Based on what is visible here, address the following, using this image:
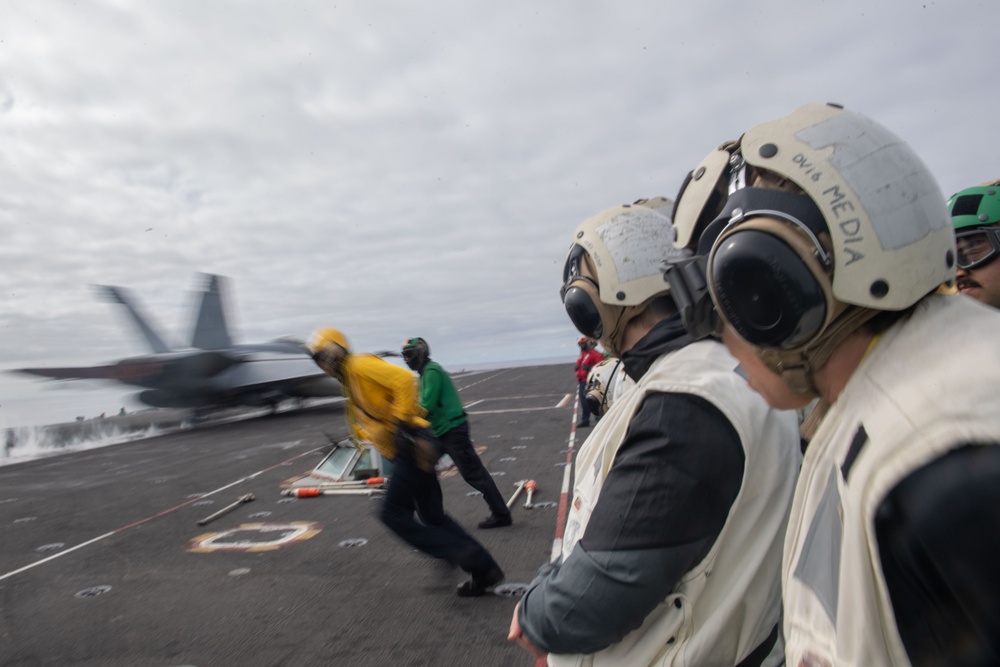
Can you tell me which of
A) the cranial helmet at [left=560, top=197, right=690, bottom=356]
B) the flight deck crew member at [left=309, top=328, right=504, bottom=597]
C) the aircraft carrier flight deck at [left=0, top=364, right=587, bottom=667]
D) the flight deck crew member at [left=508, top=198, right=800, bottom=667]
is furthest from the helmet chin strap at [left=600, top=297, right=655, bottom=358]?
the flight deck crew member at [left=309, top=328, right=504, bottom=597]

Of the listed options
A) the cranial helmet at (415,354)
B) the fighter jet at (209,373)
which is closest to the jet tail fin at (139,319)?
the fighter jet at (209,373)

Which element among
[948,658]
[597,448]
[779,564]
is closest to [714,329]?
[597,448]

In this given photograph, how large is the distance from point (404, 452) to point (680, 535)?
326 centimetres

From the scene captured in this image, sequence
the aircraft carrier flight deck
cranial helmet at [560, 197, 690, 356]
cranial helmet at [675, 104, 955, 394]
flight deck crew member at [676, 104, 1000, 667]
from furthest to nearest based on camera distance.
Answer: the aircraft carrier flight deck → cranial helmet at [560, 197, 690, 356] → cranial helmet at [675, 104, 955, 394] → flight deck crew member at [676, 104, 1000, 667]

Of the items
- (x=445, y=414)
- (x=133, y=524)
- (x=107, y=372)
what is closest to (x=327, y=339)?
(x=445, y=414)

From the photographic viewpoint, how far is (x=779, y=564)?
1.42 metres

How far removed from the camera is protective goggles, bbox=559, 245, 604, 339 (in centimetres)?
191

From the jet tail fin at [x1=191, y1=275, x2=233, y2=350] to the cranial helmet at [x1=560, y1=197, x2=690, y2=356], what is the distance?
25.0m

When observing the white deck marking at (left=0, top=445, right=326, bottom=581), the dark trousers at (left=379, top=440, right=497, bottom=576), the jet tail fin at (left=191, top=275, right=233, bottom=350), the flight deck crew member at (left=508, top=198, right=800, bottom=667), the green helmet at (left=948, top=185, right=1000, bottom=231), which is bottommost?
the white deck marking at (left=0, top=445, right=326, bottom=581)

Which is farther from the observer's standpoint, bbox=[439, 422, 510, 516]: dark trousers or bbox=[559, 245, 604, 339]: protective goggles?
bbox=[439, 422, 510, 516]: dark trousers

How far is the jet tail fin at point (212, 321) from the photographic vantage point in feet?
80.6

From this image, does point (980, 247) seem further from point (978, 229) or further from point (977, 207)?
point (977, 207)

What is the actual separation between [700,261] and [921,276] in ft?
1.45

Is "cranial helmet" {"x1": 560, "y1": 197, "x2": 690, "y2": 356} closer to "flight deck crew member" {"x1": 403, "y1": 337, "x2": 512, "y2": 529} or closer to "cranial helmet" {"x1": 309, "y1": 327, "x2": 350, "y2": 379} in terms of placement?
"cranial helmet" {"x1": 309, "y1": 327, "x2": 350, "y2": 379}
